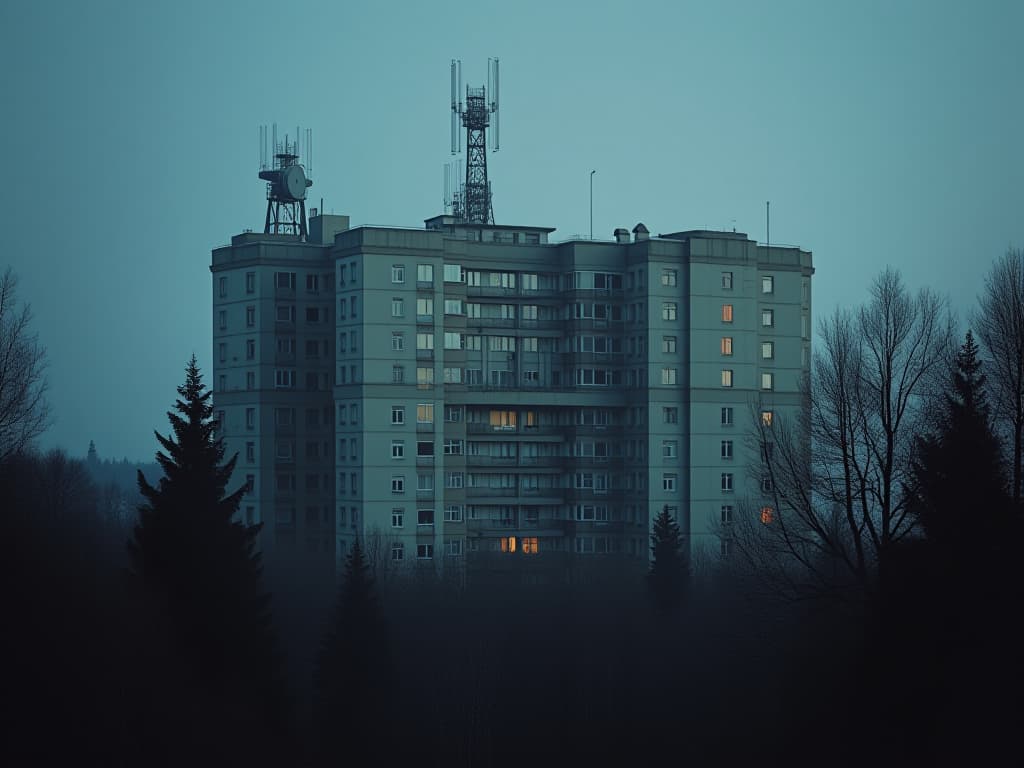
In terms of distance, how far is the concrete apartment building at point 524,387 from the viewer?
339 ft

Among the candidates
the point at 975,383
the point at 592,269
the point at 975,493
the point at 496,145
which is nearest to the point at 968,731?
the point at 975,493

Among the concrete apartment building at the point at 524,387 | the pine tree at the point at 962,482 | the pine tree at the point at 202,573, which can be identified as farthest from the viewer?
the concrete apartment building at the point at 524,387

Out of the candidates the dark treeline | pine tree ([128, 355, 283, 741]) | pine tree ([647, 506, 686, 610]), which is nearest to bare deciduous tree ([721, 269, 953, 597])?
the dark treeline

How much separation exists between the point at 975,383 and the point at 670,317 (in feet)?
201

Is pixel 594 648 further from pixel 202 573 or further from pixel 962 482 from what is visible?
pixel 962 482

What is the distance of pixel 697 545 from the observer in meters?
103

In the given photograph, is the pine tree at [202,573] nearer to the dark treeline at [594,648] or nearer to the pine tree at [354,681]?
the dark treeline at [594,648]

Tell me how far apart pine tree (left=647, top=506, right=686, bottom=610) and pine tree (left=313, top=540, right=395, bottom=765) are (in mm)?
22131

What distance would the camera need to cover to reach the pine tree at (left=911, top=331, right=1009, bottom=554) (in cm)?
4066

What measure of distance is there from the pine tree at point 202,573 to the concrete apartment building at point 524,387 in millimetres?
47576

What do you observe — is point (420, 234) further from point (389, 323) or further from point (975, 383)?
point (975, 383)

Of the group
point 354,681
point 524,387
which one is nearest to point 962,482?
point 354,681

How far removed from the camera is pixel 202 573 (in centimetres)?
5184

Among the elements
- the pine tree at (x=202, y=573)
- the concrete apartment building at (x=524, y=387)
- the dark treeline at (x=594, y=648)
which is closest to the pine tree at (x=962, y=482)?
the dark treeline at (x=594, y=648)
